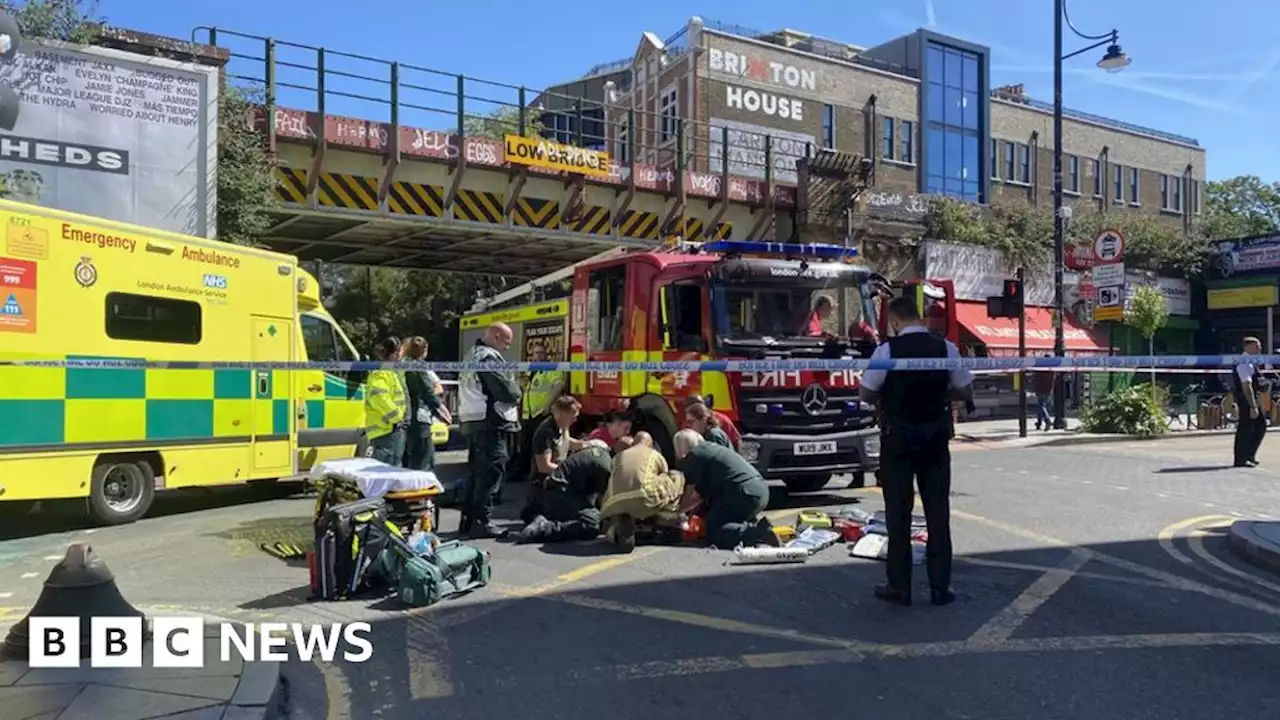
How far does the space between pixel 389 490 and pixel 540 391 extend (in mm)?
4746

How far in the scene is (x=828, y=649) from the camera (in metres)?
4.95

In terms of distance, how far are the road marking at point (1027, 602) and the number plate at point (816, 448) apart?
245 cm

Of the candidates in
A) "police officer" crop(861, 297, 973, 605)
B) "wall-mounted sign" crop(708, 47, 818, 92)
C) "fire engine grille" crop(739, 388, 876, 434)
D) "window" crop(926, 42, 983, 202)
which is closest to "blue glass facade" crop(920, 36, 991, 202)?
"window" crop(926, 42, 983, 202)

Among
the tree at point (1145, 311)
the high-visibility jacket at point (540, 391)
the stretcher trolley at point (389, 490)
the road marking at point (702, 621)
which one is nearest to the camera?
the road marking at point (702, 621)

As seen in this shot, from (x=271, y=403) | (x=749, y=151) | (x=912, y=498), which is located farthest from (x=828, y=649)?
(x=749, y=151)

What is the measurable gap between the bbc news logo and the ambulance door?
16.4ft

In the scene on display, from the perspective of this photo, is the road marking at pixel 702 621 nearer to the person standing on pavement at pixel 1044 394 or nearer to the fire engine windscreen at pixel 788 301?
the fire engine windscreen at pixel 788 301

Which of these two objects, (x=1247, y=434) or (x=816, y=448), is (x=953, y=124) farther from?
(x=816, y=448)

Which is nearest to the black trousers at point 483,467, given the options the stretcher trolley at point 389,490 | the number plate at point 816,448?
the stretcher trolley at point 389,490

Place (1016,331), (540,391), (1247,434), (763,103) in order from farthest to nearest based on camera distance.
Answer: (763,103) → (1016,331) → (1247,434) → (540,391)

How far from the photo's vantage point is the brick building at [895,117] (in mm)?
33500

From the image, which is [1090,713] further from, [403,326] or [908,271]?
[403,326]

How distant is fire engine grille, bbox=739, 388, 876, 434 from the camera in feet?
29.2

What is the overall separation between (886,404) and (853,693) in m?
1.98
